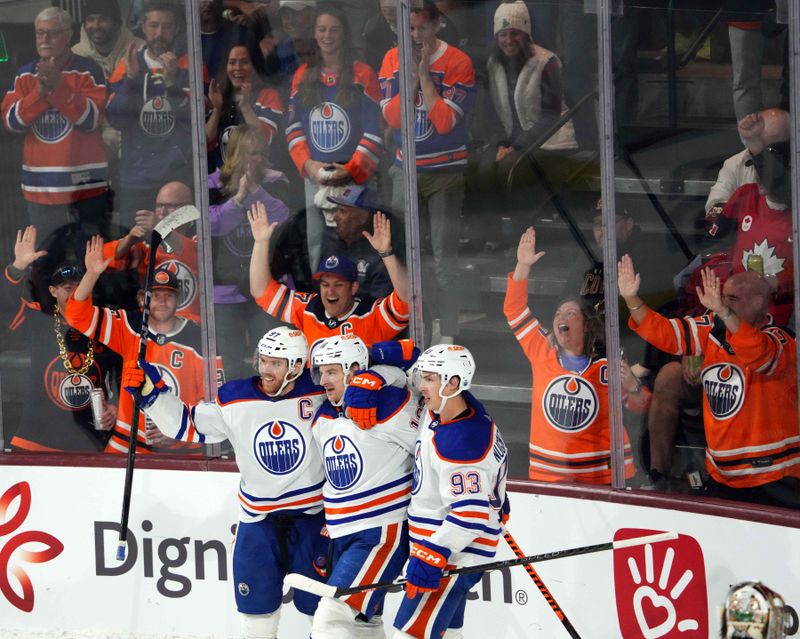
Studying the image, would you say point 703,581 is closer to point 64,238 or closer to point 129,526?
point 129,526

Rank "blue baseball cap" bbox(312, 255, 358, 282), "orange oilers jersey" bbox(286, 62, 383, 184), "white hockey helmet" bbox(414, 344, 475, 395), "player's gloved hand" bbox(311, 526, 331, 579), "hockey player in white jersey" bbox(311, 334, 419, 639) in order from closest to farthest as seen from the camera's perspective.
Result: "white hockey helmet" bbox(414, 344, 475, 395) < "hockey player in white jersey" bbox(311, 334, 419, 639) < "player's gloved hand" bbox(311, 526, 331, 579) < "orange oilers jersey" bbox(286, 62, 383, 184) < "blue baseball cap" bbox(312, 255, 358, 282)

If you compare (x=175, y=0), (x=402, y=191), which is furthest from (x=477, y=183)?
(x=175, y=0)

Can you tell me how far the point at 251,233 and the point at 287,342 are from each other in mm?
907

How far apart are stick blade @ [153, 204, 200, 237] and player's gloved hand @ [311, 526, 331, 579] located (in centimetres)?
118

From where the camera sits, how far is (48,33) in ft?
16.9

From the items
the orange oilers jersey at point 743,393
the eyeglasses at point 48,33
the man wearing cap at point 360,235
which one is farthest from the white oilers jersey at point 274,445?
the eyeglasses at point 48,33

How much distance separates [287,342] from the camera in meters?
4.30

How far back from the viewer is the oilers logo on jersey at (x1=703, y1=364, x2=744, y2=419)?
443 cm

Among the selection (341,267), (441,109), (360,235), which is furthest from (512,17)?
(341,267)

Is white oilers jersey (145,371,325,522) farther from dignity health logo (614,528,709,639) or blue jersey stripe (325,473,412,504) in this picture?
dignity health logo (614,528,709,639)

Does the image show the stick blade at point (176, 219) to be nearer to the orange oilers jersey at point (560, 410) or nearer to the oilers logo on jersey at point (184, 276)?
the oilers logo on jersey at point (184, 276)

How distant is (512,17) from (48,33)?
A: 1804 mm

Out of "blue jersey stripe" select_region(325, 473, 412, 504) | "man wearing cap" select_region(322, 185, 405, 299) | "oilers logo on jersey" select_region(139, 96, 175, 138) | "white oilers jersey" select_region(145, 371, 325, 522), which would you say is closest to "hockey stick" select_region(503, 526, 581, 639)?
"blue jersey stripe" select_region(325, 473, 412, 504)

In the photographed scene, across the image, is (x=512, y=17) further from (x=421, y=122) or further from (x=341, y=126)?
(x=341, y=126)
